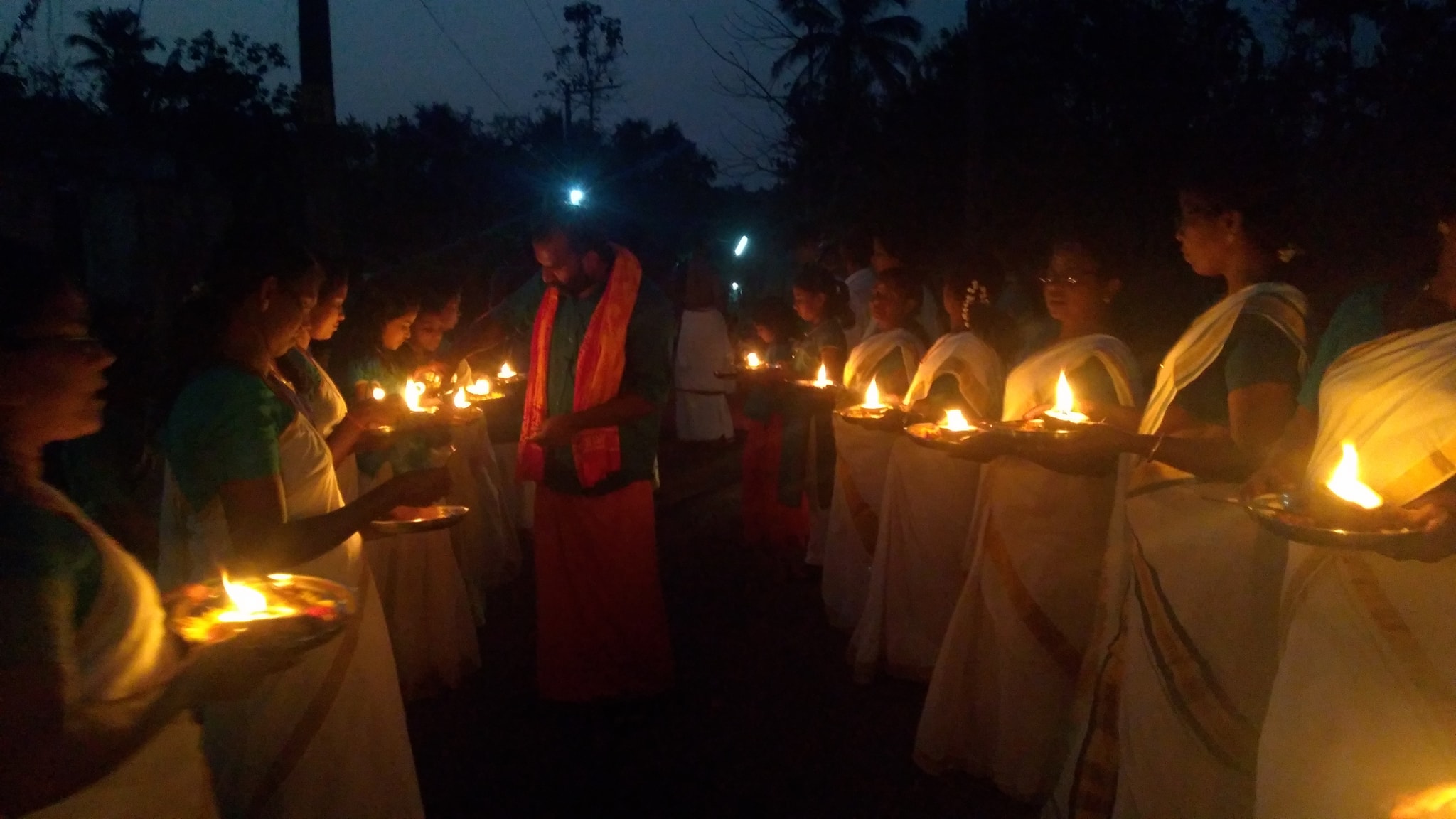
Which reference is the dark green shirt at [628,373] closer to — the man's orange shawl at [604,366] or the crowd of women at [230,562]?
the man's orange shawl at [604,366]

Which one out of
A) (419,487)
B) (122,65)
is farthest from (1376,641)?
(122,65)

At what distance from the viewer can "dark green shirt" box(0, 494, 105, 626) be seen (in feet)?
5.28

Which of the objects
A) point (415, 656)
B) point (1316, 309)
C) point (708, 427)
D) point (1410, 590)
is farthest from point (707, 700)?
point (708, 427)

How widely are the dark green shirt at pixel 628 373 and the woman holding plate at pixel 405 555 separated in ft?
2.55

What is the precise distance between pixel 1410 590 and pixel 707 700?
389 cm

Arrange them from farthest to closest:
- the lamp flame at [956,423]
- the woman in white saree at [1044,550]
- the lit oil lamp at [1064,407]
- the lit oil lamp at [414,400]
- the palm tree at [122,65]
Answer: the palm tree at [122,65]
the lit oil lamp at [414,400]
the woman in white saree at [1044,550]
the lamp flame at [956,423]
the lit oil lamp at [1064,407]

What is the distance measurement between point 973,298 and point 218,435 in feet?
12.1

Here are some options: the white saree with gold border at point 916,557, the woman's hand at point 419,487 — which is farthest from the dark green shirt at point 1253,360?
the woman's hand at point 419,487

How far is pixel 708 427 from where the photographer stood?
14594mm

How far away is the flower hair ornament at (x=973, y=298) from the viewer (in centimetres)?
522

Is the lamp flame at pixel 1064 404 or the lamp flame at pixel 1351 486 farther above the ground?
the lamp flame at pixel 1064 404

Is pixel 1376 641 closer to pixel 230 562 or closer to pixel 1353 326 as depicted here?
pixel 230 562

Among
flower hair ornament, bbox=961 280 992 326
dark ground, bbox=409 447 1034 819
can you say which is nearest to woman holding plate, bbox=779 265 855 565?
dark ground, bbox=409 447 1034 819

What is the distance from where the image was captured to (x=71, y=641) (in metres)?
1.65
